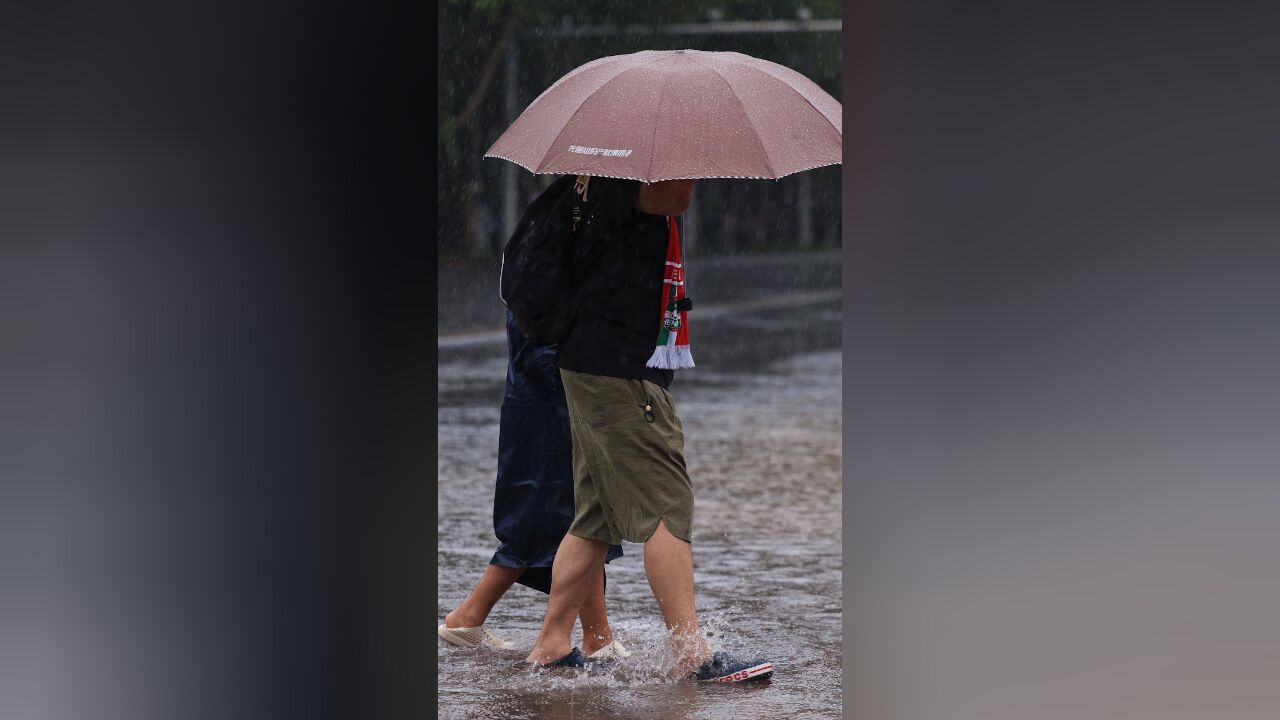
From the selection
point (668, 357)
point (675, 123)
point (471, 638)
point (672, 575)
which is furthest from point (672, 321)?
point (471, 638)

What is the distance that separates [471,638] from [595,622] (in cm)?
48

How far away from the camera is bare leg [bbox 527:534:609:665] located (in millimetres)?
5543

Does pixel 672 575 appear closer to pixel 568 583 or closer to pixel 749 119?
pixel 568 583

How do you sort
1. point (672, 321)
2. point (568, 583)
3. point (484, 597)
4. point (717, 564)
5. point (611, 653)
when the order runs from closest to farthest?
point (672, 321) → point (568, 583) → point (611, 653) → point (484, 597) → point (717, 564)

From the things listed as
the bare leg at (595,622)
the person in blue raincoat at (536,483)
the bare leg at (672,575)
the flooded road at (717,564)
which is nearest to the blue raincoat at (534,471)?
the person in blue raincoat at (536,483)

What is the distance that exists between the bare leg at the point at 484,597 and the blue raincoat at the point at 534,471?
2.1 inches

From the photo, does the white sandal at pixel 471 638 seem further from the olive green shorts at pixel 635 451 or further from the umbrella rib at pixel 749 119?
the umbrella rib at pixel 749 119

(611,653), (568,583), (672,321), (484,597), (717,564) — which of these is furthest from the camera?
(717,564)

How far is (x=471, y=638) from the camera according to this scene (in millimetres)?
6062
